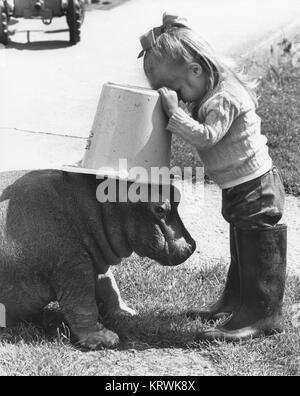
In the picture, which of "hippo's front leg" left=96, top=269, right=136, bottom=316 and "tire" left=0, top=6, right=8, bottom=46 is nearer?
"hippo's front leg" left=96, top=269, right=136, bottom=316

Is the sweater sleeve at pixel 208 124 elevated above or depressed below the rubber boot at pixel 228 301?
above

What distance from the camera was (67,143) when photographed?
6.54 meters

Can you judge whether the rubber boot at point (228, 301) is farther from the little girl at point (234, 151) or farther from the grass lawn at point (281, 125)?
the grass lawn at point (281, 125)

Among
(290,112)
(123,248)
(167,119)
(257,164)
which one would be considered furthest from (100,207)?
(290,112)

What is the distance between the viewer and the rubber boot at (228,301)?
3871 mm

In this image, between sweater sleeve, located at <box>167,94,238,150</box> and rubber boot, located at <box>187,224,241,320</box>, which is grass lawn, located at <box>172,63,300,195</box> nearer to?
rubber boot, located at <box>187,224,241,320</box>

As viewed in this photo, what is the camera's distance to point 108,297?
152 inches

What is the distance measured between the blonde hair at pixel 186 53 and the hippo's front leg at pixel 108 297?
1065mm

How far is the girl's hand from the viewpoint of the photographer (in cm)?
328

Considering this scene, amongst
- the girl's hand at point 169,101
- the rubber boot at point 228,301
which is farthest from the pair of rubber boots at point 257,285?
the girl's hand at point 169,101

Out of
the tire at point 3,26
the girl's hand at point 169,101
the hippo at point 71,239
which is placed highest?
the tire at point 3,26

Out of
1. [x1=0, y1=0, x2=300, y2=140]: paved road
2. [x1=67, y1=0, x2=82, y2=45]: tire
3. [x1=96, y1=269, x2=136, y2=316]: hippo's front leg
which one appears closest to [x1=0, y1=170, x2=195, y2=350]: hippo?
[x1=96, y1=269, x2=136, y2=316]: hippo's front leg

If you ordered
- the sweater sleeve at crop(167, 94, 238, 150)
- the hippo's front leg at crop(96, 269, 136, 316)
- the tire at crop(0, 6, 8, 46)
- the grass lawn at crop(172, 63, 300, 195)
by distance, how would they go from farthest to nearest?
1. the tire at crop(0, 6, 8, 46)
2. the grass lawn at crop(172, 63, 300, 195)
3. the hippo's front leg at crop(96, 269, 136, 316)
4. the sweater sleeve at crop(167, 94, 238, 150)
